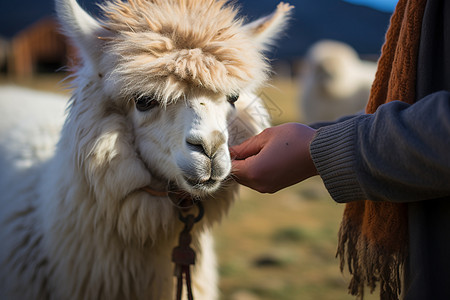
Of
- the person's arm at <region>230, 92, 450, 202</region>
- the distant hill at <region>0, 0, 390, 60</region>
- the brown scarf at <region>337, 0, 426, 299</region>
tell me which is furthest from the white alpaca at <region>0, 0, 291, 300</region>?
the distant hill at <region>0, 0, 390, 60</region>

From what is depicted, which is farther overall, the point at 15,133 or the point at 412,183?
the point at 15,133

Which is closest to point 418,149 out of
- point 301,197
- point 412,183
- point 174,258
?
point 412,183

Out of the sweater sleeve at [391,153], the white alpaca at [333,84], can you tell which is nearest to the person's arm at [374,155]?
the sweater sleeve at [391,153]

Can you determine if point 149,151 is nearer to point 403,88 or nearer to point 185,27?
point 185,27

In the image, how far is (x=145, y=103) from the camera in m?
1.38

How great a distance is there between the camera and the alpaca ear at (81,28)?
140 centimetres

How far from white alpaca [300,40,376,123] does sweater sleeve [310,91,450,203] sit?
6.01m

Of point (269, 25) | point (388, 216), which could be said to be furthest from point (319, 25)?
point (388, 216)

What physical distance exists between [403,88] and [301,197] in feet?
13.9

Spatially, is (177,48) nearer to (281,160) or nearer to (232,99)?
(232,99)

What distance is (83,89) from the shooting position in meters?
1.49

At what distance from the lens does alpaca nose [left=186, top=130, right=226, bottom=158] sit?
1204 millimetres

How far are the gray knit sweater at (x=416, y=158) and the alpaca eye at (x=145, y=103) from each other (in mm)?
616

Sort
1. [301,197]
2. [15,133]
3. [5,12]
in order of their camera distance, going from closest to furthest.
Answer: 1. [15,133]
2. [301,197]
3. [5,12]
